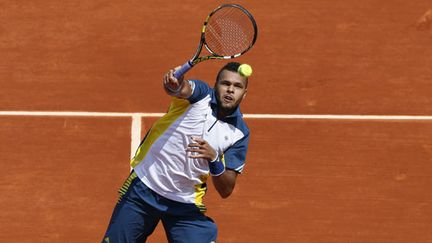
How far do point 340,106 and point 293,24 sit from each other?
47.1 inches

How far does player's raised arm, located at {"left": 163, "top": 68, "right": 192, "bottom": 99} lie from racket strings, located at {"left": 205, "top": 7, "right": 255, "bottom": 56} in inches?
31.8

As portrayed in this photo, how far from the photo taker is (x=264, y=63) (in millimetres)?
10141

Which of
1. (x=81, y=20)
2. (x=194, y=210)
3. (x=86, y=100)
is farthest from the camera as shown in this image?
(x=81, y=20)

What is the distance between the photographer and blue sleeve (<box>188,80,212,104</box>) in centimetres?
644

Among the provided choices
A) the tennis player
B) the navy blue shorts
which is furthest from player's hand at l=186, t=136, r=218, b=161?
the navy blue shorts

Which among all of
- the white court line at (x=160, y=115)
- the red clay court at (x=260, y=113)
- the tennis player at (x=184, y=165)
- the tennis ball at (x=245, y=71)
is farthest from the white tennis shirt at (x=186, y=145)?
the white court line at (x=160, y=115)

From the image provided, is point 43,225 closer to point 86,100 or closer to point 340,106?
point 86,100

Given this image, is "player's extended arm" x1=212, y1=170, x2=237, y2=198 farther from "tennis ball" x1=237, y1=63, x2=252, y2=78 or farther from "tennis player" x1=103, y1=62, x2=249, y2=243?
"tennis ball" x1=237, y1=63, x2=252, y2=78

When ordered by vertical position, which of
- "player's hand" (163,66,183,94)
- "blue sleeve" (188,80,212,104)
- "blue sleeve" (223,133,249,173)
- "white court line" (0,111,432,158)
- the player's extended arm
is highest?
"player's hand" (163,66,183,94)

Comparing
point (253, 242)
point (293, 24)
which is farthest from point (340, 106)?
point (253, 242)

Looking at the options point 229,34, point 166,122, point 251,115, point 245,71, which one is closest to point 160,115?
point 251,115

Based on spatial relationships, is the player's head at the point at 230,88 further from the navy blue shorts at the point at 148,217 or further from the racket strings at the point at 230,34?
the navy blue shorts at the point at 148,217

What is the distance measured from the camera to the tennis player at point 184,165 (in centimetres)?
655

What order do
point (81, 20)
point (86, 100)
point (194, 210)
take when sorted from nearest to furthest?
point (194, 210)
point (86, 100)
point (81, 20)
